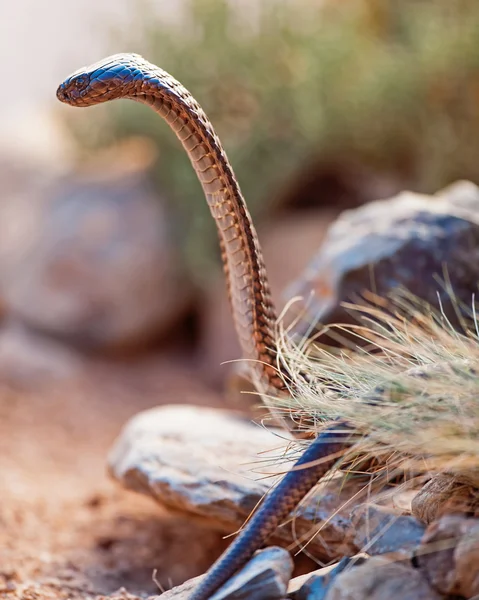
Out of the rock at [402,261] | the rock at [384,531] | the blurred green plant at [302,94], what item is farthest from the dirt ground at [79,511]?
the blurred green plant at [302,94]

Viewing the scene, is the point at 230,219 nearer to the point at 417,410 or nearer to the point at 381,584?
the point at 417,410

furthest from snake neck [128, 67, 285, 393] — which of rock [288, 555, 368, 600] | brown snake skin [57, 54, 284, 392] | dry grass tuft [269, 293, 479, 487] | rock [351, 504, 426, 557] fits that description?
rock [288, 555, 368, 600]

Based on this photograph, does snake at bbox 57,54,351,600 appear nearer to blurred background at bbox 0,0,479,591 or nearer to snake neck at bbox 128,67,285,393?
snake neck at bbox 128,67,285,393

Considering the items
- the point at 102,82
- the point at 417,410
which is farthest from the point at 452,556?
the point at 102,82

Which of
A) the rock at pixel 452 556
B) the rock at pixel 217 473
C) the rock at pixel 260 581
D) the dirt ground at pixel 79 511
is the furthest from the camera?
the dirt ground at pixel 79 511

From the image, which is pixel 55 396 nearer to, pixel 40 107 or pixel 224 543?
pixel 224 543

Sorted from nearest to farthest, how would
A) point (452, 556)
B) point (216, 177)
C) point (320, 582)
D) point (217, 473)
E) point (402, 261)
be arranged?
point (452, 556) → point (320, 582) → point (216, 177) → point (217, 473) → point (402, 261)

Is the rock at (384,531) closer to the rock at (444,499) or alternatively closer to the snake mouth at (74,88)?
the rock at (444,499)
